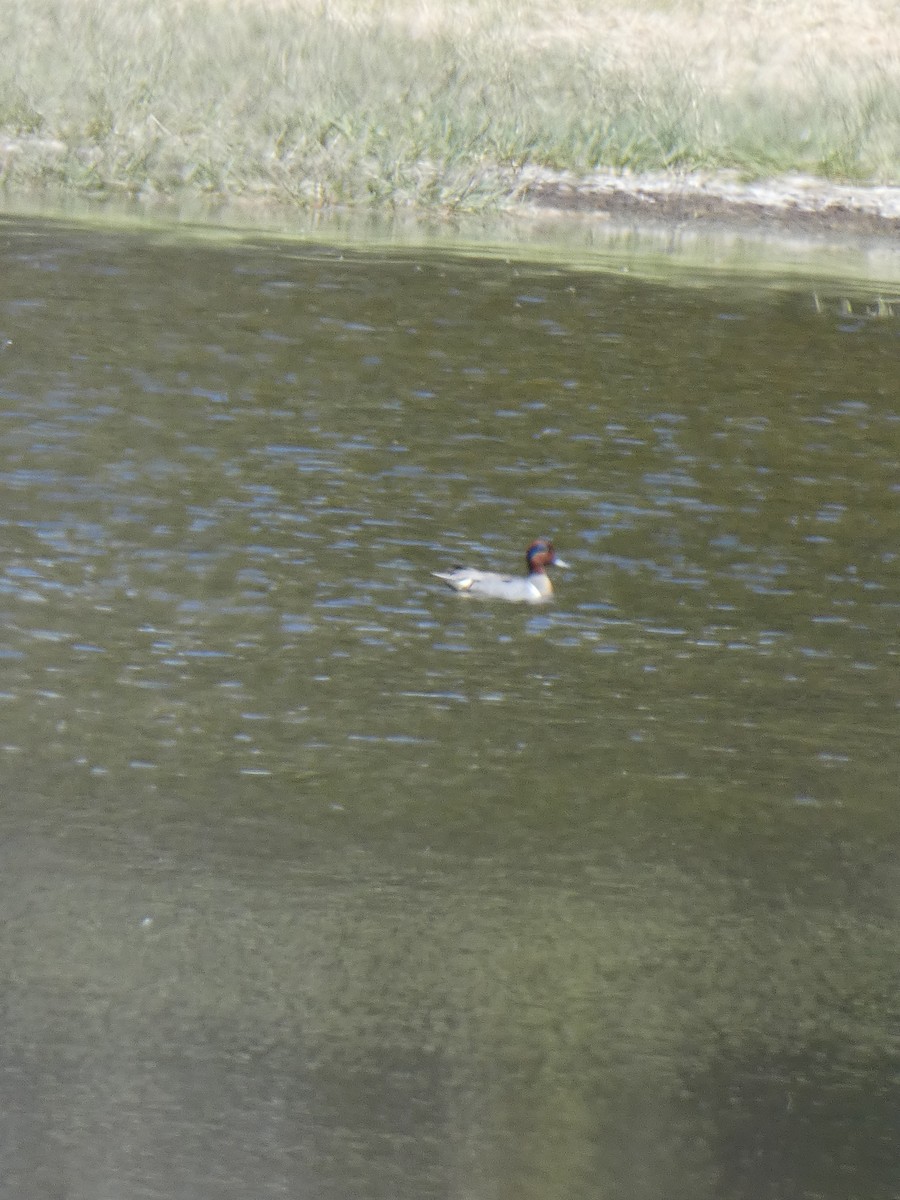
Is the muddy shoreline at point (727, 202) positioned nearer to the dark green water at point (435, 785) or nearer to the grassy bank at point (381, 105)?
the grassy bank at point (381, 105)

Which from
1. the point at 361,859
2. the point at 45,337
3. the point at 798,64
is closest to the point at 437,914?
the point at 361,859

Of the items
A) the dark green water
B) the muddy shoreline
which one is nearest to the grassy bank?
the muddy shoreline

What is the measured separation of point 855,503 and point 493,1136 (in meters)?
7.41

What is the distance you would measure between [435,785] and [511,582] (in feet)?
8.08

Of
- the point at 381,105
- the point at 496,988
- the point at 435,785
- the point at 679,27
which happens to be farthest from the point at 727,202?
the point at 496,988

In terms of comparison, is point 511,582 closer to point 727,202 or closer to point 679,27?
point 727,202

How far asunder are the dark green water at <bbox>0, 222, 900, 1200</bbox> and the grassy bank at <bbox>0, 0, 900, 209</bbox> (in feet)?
27.0

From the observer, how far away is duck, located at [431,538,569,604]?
1002 cm

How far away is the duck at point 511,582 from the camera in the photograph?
10016mm

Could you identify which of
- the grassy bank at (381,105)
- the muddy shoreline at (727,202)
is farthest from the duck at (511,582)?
the muddy shoreline at (727,202)

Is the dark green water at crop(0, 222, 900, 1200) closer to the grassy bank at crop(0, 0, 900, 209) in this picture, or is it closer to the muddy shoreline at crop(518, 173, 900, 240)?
the grassy bank at crop(0, 0, 900, 209)

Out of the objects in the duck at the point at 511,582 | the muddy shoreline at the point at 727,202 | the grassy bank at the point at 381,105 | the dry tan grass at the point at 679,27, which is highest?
the dry tan grass at the point at 679,27

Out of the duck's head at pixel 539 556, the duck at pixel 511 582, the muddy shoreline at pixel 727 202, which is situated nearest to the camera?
the duck at pixel 511 582

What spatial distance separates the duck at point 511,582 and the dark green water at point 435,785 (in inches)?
3.6
